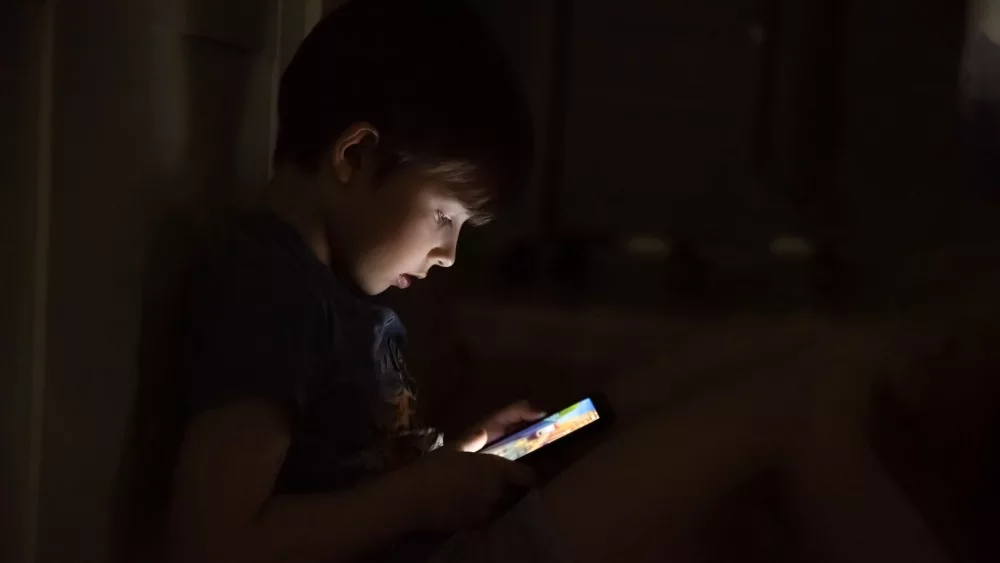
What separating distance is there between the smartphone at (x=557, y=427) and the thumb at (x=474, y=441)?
0.01 meters

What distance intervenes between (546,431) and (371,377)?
16 cm

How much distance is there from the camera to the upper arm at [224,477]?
472mm

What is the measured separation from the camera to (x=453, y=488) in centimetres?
54

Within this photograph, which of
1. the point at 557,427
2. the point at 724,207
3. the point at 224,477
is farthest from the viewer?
the point at 724,207

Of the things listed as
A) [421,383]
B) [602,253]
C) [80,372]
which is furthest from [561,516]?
[602,253]

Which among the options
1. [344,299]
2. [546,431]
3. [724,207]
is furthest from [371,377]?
[724,207]

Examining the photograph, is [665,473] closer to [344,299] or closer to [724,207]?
[344,299]

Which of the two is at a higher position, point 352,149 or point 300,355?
point 352,149

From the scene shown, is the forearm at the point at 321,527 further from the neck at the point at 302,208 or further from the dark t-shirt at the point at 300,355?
the neck at the point at 302,208

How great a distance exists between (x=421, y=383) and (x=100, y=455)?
1.43 ft

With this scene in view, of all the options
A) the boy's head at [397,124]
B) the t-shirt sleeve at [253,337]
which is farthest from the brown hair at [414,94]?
the t-shirt sleeve at [253,337]

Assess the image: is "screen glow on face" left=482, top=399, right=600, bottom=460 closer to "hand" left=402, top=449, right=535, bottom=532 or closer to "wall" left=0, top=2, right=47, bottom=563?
"hand" left=402, top=449, right=535, bottom=532

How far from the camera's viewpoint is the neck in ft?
1.94

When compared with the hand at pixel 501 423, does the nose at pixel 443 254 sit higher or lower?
higher
